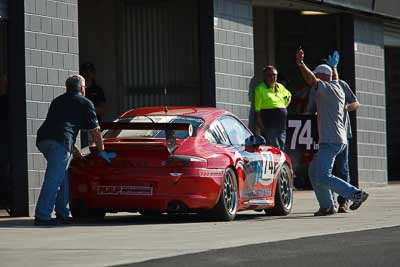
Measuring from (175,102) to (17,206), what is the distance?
6.07 metres

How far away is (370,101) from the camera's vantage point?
2812cm

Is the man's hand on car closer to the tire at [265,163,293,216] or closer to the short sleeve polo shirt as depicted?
the short sleeve polo shirt

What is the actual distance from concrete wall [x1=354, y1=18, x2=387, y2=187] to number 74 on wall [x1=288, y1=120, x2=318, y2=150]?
3522 millimetres

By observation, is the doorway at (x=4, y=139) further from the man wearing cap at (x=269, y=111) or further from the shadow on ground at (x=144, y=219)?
the man wearing cap at (x=269, y=111)

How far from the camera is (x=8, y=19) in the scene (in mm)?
17797

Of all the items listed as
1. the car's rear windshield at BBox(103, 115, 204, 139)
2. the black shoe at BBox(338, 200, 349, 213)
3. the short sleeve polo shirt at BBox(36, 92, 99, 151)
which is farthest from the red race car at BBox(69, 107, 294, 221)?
the black shoe at BBox(338, 200, 349, 213)

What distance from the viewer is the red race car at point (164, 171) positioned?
51.3 ft

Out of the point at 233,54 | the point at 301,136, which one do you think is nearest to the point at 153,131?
the point at 233,54

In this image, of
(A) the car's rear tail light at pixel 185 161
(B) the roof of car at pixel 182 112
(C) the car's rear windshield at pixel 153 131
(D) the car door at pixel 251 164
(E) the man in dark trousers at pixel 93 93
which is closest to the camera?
(A) the car's rear tail light at pixel 185 161

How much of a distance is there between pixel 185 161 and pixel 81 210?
142 centimetres

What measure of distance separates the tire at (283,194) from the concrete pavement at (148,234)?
10.5 inches

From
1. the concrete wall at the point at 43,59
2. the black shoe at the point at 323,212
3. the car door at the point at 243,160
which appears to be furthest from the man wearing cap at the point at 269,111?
the car door at the point at 243,160

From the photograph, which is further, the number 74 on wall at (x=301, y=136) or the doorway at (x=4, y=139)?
the number 74 on wall at (x=301, y=136)

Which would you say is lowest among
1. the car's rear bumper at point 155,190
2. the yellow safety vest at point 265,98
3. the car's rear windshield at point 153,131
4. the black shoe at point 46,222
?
the black shoe at point 46,222
